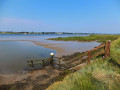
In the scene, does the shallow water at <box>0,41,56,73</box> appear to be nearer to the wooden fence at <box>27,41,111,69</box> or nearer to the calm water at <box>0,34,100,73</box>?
the calm water at <box>0,34,100,73</box>

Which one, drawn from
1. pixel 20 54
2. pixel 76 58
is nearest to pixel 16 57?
pixel 20 54

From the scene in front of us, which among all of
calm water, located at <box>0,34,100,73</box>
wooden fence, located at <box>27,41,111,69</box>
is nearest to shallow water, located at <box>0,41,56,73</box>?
calm water, located at <box>0,34,100,73</box>

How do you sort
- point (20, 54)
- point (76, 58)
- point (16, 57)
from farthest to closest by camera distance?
point (20, 54) → point (16, 57) → point (76, 58)

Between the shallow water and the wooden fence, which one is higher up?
Result: the wooden fence

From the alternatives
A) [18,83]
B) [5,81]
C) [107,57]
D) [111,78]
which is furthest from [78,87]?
[5,81]

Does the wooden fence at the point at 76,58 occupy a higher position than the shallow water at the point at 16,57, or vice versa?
the wooden fence at the point at 76,58

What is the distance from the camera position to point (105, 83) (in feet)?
11.1

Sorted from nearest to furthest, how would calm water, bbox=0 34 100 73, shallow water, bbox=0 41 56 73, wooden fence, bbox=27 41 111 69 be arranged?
wooden fence, bbox=27 41 111 69, shallow water, bbox=0 41 56 73, calm water, bbox=0 34 100 73

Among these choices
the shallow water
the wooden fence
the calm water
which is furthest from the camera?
the calm water

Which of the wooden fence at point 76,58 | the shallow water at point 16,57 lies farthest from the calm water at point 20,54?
the wooden fence at point 76,58

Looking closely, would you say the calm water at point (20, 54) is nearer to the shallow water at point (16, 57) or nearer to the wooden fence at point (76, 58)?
the shallow water at point (16, 57)

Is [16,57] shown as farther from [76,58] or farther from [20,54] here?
[76,58]

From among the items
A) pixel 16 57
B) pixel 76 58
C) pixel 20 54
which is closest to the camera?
pixel 76 58

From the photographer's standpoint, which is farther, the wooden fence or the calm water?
the calm water
